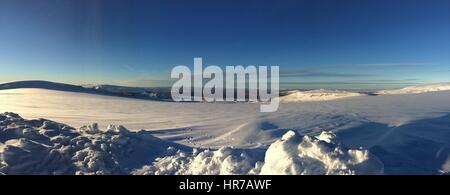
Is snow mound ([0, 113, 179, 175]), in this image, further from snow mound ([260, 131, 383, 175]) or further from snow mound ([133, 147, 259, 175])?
snow mound ([260, 131, 383, 175])

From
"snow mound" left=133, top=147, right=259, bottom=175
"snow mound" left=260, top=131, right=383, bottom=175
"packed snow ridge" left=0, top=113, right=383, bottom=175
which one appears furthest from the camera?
"snow mound" left=133, top=147, right=259, bottom=175

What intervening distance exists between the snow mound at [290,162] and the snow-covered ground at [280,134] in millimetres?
12

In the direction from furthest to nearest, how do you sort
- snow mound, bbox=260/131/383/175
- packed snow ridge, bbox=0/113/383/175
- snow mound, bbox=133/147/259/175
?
1. snow mound, bbox=133/147/259/175
2. packed snow ridge, bbox=0/113/383/175
3. snow mound, bbox=260/131/383/175

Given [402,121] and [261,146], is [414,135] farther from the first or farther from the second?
[261,146]

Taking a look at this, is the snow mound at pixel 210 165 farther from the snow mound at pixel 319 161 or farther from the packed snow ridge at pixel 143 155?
the snow mound at pixel 319 161

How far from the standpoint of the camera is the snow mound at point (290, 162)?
380cm

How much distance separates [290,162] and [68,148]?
3.85m

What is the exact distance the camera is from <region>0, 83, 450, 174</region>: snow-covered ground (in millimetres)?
4168

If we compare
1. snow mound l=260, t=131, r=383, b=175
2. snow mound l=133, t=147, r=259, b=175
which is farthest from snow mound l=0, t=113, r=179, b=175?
snow mound l=260, t=131, r=383, b=175

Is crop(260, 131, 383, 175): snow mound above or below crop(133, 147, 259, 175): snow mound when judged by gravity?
above

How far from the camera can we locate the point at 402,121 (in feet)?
25.5

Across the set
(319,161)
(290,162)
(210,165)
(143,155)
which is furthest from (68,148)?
(319,161)

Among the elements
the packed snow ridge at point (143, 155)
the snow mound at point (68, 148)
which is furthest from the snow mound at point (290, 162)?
the snow mound at point (68, 148)
